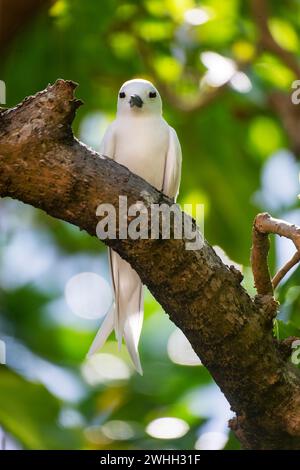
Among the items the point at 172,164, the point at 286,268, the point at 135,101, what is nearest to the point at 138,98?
the point at 135,101

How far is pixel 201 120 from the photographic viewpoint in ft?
20.6

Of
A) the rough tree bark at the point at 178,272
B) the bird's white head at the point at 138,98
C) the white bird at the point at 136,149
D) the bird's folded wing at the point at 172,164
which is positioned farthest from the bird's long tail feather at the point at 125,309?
the rough tree bark at the point at 178,272

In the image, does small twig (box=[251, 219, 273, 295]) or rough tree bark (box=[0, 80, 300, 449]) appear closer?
rough tree bark (box=[0, 80, 300, 449])

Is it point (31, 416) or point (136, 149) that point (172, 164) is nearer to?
point (136, 149)

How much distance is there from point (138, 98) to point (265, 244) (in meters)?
1.19

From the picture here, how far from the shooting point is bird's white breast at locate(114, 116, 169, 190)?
14.2 feet

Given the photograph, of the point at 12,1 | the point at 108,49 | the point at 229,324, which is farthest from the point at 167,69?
the point at 12,1

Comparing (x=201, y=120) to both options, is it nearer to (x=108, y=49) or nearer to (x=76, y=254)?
(x=108, y=49)

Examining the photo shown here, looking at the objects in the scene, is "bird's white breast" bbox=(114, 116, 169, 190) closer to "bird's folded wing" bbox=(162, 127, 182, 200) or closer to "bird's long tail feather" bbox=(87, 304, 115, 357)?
"bird's folded wing" bbox=(162, 127, 182, 200)

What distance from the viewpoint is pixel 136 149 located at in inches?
170

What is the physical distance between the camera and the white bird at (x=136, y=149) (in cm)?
429

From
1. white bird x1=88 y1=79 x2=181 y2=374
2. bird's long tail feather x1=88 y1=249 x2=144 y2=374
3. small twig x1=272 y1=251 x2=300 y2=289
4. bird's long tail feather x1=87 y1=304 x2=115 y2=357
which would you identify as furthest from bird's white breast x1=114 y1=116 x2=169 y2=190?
small twig x1=272 y1=251 x2=300 y2=289

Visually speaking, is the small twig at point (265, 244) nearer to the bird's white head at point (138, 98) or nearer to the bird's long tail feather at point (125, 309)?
the bird's long tail feather at point (125, 309)

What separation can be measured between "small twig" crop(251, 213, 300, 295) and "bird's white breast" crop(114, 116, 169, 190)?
1.10m
